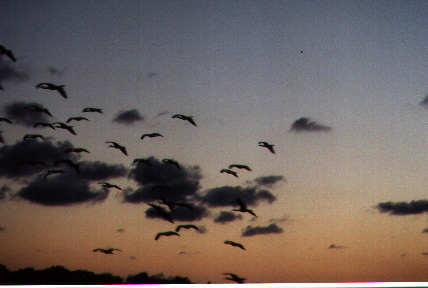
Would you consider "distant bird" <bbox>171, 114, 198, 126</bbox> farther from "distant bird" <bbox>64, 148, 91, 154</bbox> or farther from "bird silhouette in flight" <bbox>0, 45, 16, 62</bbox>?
"bird silhouette in flight" <bbox>0, 45, 16, 62</bbox>

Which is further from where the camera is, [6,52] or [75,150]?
[75,150]

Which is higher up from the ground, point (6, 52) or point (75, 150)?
point (6, 52)

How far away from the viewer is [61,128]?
3775 cm

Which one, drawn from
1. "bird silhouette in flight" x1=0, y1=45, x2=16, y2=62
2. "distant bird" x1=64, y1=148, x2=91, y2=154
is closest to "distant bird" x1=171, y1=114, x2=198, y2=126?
"distant bird" x1=64, y1=148, x2=91, y2=154

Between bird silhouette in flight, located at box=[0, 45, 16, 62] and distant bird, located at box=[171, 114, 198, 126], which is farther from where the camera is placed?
distant bird, located at box=[171, 114, 198, 126]

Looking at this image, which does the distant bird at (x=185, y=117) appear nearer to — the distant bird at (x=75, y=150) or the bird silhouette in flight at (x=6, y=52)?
the distant bird at (x=75, y=150)

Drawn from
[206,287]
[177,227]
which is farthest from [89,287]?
[177,227]

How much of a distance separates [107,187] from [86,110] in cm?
672

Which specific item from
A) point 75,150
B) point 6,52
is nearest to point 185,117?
point 75,150

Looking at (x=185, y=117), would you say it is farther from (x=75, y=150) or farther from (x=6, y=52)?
(x=6, y=52)

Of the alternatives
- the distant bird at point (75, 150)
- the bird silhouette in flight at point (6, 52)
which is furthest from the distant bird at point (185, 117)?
the bird silhouette in flight at point (6, 52)

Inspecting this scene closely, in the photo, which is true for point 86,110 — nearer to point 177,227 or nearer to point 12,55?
point 12,55

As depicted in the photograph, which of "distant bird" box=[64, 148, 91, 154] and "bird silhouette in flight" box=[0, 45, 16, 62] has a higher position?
"bird silhouette in flight" box=[0, 45, 16, 62]

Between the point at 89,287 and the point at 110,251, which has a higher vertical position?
the point at 110,251
